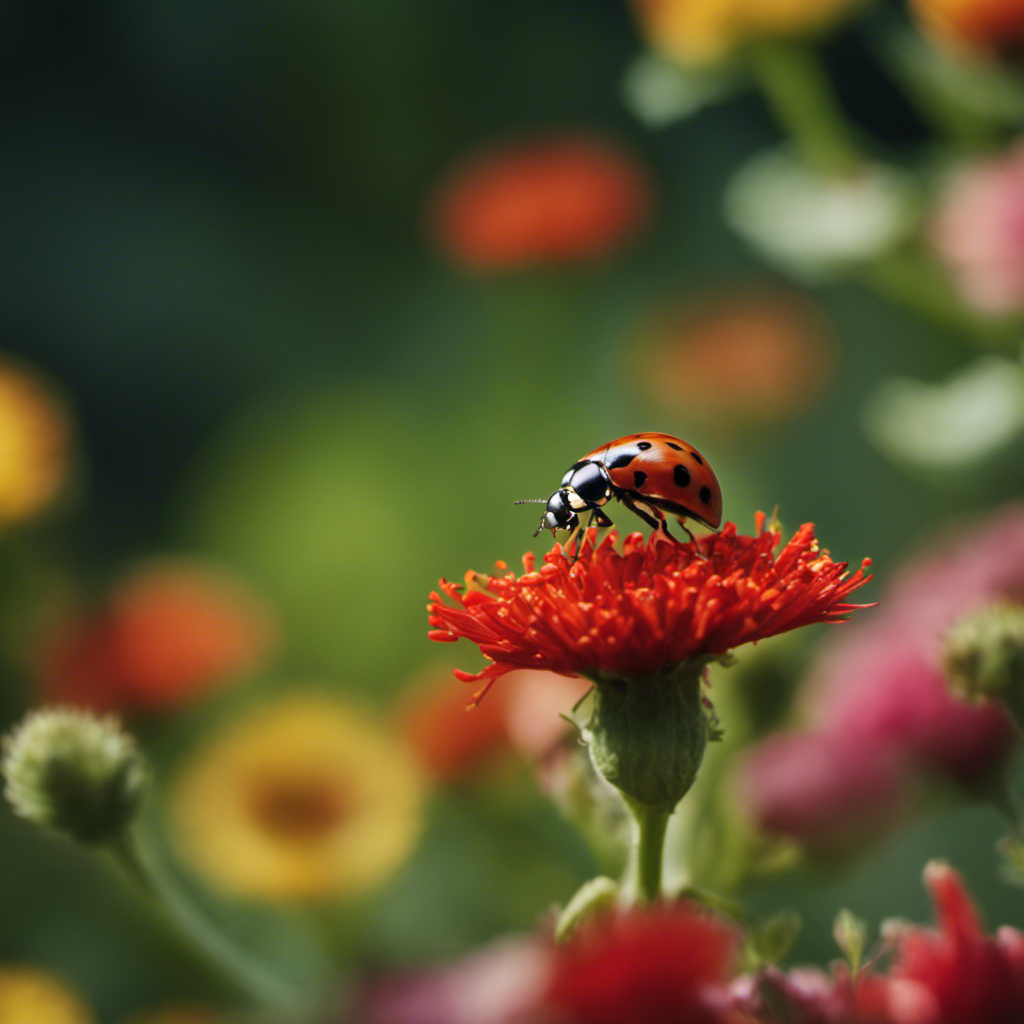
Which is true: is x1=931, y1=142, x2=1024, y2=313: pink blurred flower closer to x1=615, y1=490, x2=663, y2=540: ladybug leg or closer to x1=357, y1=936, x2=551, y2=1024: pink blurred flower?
x1=615, y1=490, x2=663, y2=540: ladybug leg

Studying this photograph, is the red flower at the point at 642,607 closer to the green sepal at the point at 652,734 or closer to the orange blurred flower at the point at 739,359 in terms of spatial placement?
the green sepal at the point at 652,734

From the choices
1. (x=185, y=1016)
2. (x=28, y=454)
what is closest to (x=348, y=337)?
(x=28, y=454)

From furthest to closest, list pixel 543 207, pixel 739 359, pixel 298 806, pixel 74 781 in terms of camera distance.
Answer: pixel 739 359 < pixel 543 207 < pixel 298 806 < pixel 74 781

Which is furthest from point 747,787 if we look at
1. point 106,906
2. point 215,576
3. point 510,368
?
point 510,368

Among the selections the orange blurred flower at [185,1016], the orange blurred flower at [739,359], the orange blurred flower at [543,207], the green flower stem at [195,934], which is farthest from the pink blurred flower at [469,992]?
the orange blurred flower at [739,359]

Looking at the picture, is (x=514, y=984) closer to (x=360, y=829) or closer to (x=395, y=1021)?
(x=395, y=1021)

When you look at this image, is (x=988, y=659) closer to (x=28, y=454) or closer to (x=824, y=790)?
(x=824, y=790)

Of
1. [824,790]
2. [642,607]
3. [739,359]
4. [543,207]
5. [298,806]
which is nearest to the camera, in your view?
[642,607]
